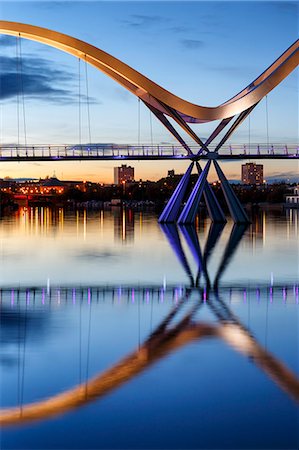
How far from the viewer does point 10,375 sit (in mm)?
8047

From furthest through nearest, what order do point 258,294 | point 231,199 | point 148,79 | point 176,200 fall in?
point 231,199
point 176,200
point 148,79
point 258,294

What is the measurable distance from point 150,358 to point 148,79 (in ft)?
101

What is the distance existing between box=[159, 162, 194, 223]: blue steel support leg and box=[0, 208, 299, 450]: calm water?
2442cm

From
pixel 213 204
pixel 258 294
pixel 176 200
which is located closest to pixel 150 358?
pixel 258 294

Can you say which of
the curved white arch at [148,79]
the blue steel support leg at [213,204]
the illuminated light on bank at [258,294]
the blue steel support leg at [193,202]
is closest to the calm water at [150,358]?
the illuminated light on bank at [258,294]

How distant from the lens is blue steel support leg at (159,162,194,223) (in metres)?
42.7

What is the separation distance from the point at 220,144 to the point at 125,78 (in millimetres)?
8962

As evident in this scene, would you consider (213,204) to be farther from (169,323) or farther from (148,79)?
(169,323)

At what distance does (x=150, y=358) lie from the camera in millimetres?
8766

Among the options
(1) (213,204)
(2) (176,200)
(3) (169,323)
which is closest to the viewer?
(3) (169,323)

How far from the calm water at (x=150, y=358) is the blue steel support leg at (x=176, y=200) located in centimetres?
2442

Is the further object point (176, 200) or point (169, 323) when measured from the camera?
point (176, 200)

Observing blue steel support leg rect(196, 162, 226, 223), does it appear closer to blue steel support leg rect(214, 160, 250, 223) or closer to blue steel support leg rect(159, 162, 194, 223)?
blue steel support leg rect(214, 160, 250, 223)

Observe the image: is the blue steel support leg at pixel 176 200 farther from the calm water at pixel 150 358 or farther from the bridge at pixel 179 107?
the calm water at pixel 150 358
